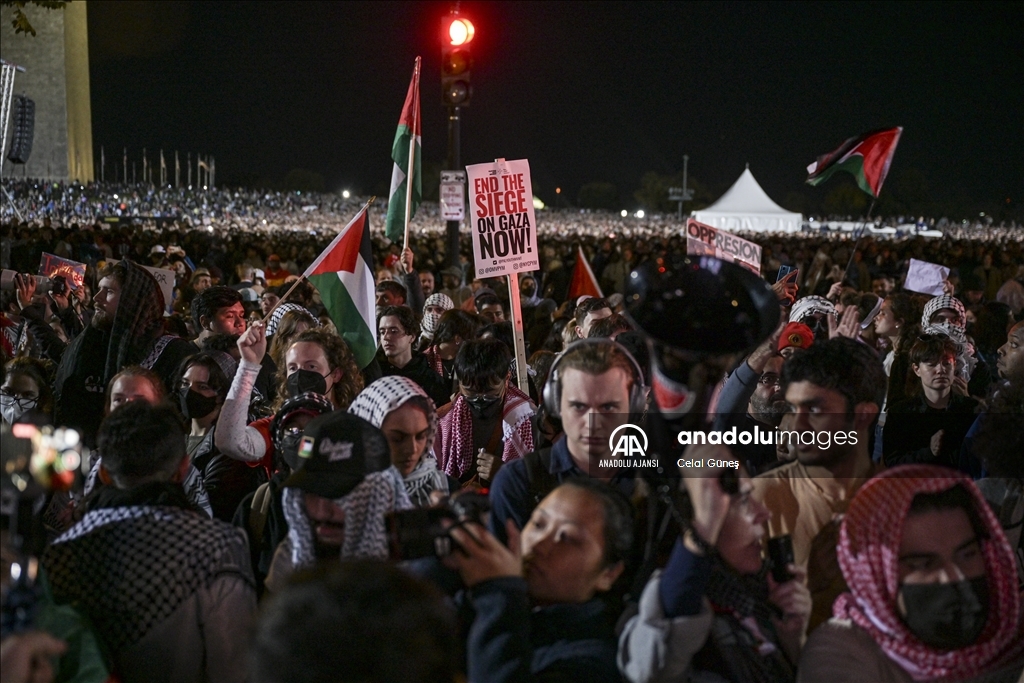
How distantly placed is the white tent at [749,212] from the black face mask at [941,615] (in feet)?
208

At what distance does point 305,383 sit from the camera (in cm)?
465

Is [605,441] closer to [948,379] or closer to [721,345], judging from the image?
[721,345]

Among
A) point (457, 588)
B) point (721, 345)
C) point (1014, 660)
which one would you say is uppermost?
point (721, 345)

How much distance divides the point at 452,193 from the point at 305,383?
7.73m

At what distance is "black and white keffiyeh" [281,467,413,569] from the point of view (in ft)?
8.71

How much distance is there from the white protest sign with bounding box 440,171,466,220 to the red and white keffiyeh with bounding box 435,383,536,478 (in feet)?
23.7

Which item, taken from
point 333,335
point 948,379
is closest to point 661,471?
point 333,335

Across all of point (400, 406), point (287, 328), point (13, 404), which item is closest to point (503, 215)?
point (287, 328)

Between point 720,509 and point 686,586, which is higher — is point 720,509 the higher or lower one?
the higher one

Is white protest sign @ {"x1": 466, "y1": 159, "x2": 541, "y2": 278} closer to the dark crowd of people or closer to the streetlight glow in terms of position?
the dark crowd of people

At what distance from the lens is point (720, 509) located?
215 centimetres

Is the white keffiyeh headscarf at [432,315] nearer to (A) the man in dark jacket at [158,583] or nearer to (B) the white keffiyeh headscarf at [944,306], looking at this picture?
(B) the white keffiyeh headscarf at [944,306]

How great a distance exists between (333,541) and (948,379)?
380cm

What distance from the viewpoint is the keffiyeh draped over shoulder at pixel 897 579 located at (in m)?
2.31
